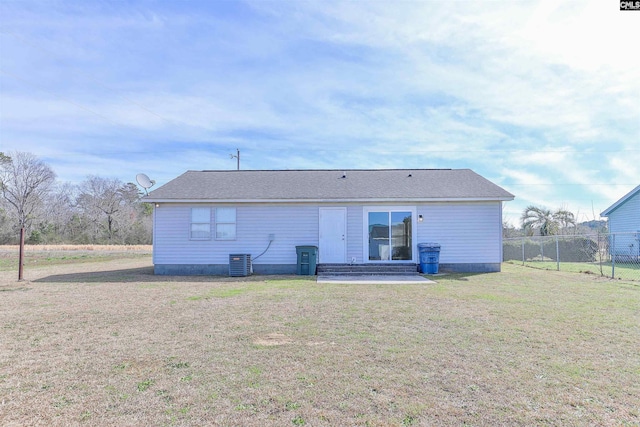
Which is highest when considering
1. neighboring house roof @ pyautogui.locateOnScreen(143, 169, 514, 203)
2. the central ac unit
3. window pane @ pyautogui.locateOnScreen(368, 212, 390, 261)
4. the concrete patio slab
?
neighboring house roof @ pyautogui.locateOnScreen(143, 169, 514, 203)

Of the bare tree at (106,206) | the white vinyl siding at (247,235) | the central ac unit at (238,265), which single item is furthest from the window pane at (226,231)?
the bare tree at (106,206)

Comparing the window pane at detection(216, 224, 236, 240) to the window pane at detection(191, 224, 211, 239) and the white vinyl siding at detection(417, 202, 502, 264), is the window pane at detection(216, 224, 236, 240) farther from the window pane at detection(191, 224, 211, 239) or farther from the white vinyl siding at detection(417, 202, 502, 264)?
the white vinyl siding at detection(417, 202, 502, 264)

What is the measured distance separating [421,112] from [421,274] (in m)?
10.4

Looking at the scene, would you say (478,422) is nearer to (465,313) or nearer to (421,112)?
(465,313)

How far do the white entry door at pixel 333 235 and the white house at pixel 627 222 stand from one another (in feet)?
52.0

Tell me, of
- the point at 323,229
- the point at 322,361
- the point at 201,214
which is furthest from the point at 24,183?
the point at 322,361

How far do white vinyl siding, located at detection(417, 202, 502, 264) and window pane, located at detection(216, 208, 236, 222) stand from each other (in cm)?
708

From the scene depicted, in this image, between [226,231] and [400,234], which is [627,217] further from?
[226,231]

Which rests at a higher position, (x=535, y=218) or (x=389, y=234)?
(x=535, y=218)

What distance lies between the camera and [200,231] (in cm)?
1344

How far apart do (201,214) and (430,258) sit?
864cm

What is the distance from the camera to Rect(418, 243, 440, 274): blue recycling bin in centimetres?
1279

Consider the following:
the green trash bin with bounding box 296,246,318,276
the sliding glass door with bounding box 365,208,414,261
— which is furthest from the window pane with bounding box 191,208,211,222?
the sliding glass door with bounding box 365,208,414,261

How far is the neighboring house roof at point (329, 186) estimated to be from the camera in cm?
1319
